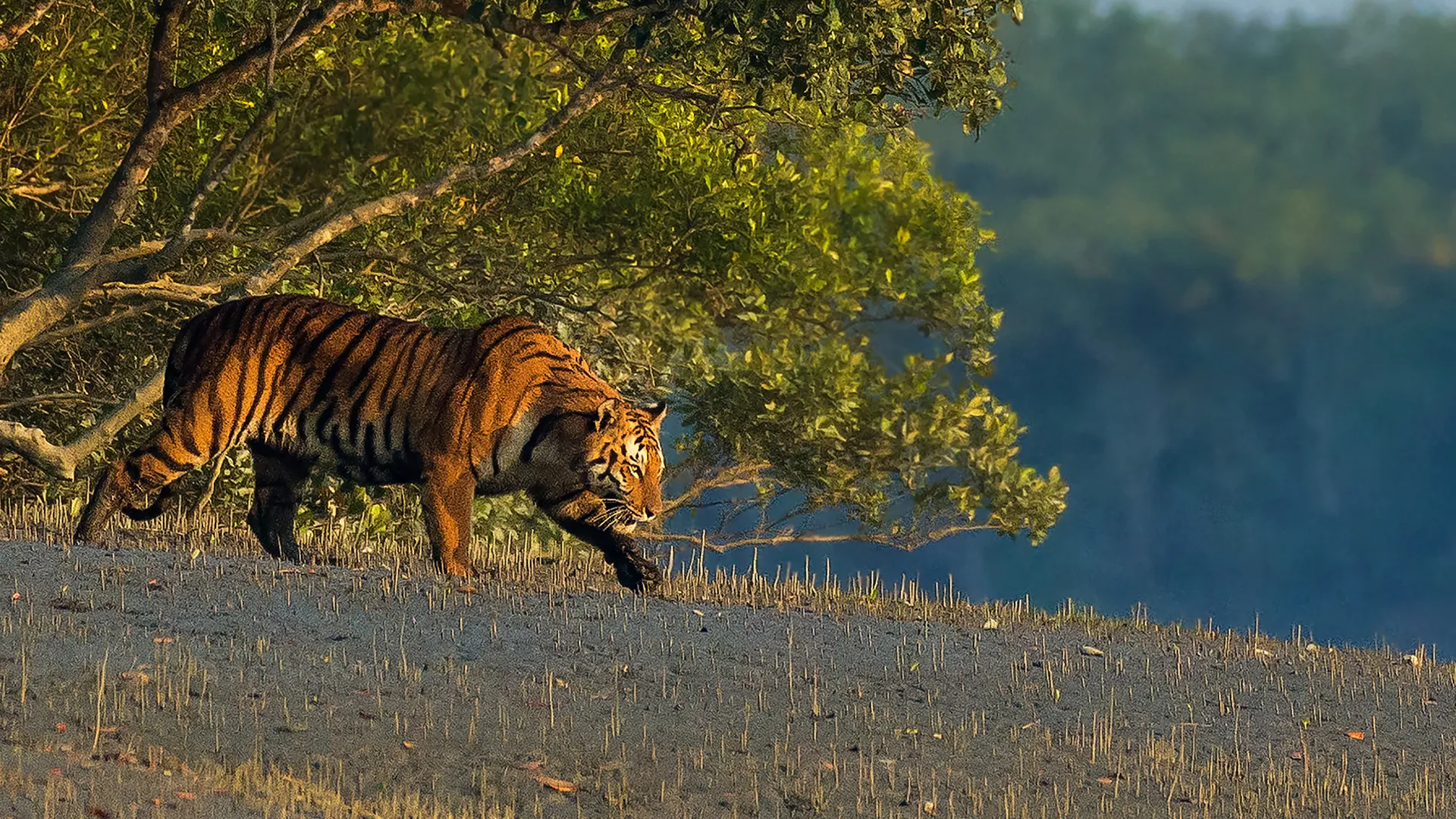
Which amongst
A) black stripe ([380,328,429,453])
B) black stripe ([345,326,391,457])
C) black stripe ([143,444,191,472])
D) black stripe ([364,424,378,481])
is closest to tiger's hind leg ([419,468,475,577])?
black stripe ([380,328,429,453])

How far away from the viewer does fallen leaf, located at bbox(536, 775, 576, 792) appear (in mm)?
8647

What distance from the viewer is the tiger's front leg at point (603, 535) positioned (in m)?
13.7

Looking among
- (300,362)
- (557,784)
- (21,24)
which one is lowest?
(557,784)

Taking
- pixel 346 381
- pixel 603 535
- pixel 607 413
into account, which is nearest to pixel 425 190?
pixel 346 381

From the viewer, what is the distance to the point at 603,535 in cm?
1367

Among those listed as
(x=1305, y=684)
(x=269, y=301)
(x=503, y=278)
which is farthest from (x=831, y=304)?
(x=1305, y=684)

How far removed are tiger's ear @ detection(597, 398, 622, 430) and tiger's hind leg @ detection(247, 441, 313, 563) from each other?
8.67 ft

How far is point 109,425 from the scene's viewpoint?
16.2 metres

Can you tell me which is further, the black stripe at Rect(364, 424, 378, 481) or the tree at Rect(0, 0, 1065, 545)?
the tree at Rect(0, 0, 1065, 545)

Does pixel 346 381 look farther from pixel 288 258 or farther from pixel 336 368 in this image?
pixel 288 258

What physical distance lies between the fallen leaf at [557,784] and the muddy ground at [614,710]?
0.07 feet

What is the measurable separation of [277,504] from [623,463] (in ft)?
9.87

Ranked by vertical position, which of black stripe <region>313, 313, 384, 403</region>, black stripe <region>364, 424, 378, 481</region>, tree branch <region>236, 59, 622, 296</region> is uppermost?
tree branch <region>236, 59, 622, 296</region>

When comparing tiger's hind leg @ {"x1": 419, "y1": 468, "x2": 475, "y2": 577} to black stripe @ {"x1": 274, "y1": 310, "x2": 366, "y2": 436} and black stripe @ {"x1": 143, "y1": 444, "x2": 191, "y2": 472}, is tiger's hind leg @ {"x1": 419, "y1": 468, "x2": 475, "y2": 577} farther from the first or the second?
black stripe @ {"x1": 143, "y1": 444, "x2": 191, "y2": 472}
